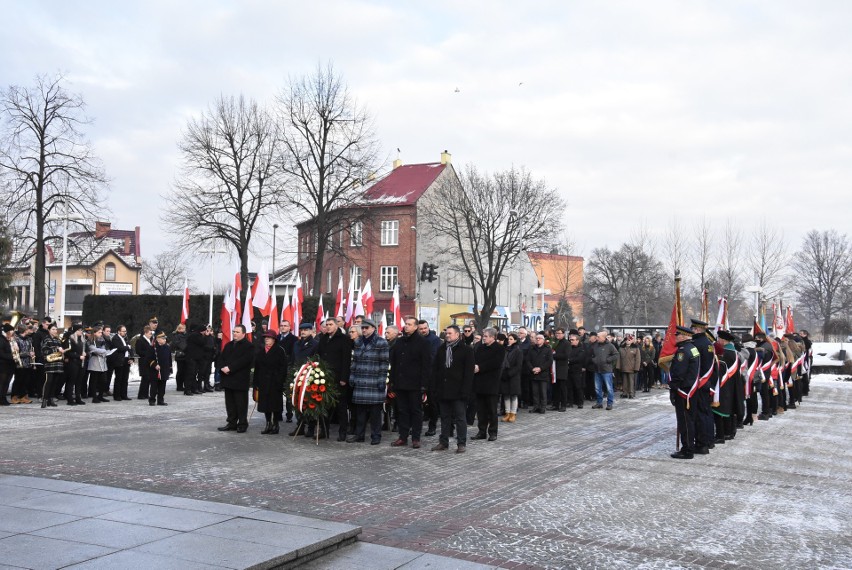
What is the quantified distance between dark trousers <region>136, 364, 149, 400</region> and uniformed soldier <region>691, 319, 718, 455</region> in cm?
1224

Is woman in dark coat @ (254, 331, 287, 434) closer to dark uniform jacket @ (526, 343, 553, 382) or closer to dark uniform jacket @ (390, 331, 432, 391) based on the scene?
dark uniform jacket @ (390, 331, 432, 391)

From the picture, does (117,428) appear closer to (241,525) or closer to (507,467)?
(507,467)

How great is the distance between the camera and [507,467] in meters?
10.4

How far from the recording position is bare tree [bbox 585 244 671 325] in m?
63.0

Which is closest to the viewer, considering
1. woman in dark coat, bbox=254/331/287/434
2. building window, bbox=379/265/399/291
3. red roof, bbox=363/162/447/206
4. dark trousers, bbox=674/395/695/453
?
dark trousers, bbox=674/395/695/453

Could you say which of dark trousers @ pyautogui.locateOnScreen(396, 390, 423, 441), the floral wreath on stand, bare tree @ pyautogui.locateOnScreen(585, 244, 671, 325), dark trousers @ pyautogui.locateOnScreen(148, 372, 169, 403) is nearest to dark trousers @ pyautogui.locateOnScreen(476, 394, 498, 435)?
dark trousers @ pyautogui.locateOnScreen(396, 390, 423, 441)

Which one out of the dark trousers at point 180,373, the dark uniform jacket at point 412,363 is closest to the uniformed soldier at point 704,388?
the dark uniform jacket at point 412,363

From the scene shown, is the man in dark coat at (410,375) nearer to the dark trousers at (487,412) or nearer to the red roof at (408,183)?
the dark trousers at (487,412)

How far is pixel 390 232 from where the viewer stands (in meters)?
61.8

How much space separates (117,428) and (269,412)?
8.36 ft

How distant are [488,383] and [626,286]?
5556 centimetres

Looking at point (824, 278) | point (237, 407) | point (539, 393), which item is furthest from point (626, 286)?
point (237, 407)

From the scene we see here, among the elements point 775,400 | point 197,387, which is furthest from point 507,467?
point 197,387

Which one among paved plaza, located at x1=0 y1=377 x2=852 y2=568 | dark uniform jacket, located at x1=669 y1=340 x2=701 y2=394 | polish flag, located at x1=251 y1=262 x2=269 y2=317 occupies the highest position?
polish flag, located at x1=251 y1=262 x2=269 y2=317
